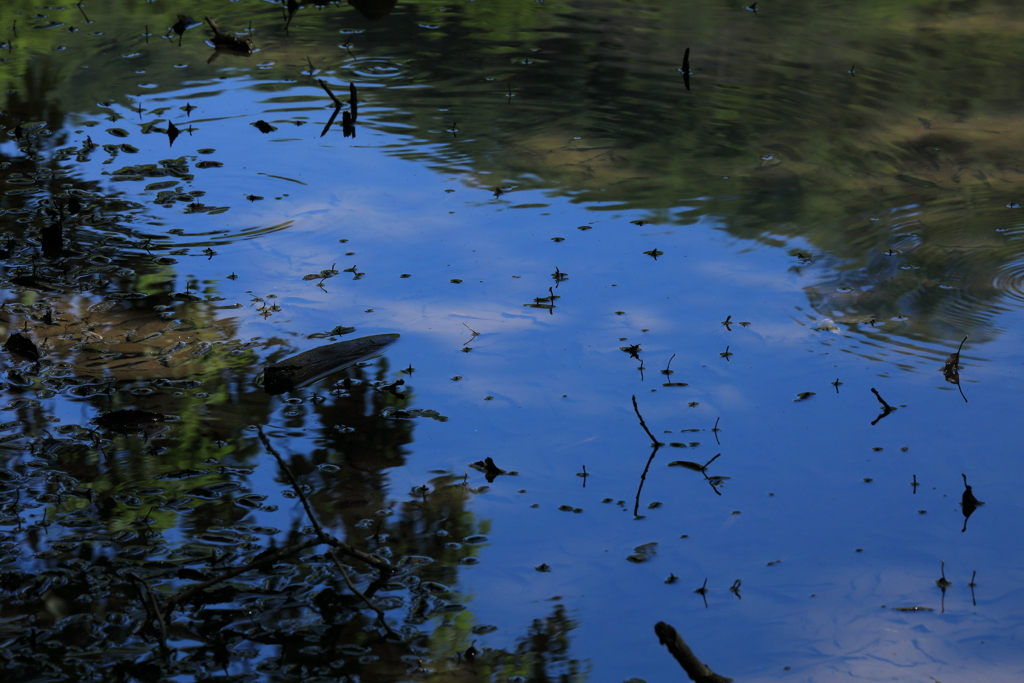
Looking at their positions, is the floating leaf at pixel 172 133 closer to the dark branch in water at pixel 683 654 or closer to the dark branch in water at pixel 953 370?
the dark branch in water at pixel 953 370

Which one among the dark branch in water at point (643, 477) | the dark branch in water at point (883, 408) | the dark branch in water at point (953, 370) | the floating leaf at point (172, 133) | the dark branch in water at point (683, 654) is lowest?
the dark branch in water at point (643, 477)

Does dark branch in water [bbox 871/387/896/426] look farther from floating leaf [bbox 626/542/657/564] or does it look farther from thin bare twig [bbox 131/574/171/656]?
thin bare twig [bbox 131/574/171/656]

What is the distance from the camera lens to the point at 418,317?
5352mm

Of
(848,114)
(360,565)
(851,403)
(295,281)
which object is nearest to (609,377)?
(851,403)

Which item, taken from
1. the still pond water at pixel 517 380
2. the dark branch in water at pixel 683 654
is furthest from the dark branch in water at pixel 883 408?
the dark branch in water at pixel 683 654

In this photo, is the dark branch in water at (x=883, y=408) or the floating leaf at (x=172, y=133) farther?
the floating leaf at (x=172, y=133)

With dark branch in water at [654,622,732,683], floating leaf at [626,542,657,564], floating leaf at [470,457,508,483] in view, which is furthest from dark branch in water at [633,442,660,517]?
dark branch in water at [654,622,732,683]

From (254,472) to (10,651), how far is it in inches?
49.8

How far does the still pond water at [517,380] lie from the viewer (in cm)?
331

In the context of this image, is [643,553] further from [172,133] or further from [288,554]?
[172,133]

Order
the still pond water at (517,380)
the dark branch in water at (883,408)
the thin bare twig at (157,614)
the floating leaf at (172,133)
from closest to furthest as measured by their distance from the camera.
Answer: the thin bare twig at (157,614) < the still pond water at (517,380) < the dark branch in water at (883,408) < the floating leaf at (172,133)

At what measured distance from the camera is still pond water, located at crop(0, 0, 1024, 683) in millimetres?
3311

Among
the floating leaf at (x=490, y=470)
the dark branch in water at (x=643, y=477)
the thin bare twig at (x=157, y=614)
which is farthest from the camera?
the floating leaf at (x=490, y=470)

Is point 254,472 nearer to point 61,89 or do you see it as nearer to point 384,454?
point 384,454
